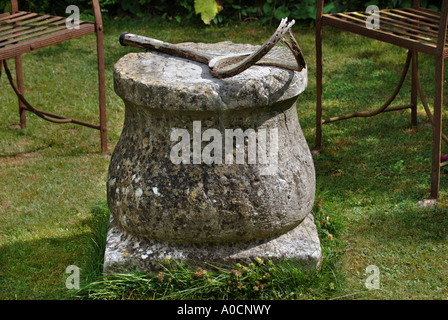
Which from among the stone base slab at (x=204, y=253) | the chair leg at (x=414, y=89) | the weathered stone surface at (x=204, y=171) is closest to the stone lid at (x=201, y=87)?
the weathered stone surface at (x=204, y=171)

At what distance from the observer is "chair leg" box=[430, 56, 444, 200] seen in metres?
3.40

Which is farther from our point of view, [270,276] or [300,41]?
[300,41]

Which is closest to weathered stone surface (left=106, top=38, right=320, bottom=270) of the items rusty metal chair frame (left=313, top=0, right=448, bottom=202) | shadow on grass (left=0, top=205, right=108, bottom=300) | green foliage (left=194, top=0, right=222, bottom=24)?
shadow on grass (left=0, top=205, right=108, bottom=300)

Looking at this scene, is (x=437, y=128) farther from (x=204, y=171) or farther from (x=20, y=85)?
(x=20, y=85)

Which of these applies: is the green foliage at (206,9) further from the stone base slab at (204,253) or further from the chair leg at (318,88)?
the stone base slab at (204,253)

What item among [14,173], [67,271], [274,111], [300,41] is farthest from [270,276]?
[300,41]

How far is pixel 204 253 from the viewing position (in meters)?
2.78

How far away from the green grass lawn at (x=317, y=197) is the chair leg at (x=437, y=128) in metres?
0.11

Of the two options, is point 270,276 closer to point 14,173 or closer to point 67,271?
point 67,271

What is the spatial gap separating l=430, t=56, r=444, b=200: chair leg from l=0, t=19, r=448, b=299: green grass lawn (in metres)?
0.11

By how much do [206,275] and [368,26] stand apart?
1.94 m

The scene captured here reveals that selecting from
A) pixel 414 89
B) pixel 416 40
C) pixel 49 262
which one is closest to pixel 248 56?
pixel 416 40

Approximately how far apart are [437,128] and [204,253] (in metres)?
1.61

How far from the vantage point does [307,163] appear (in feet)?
9.64
